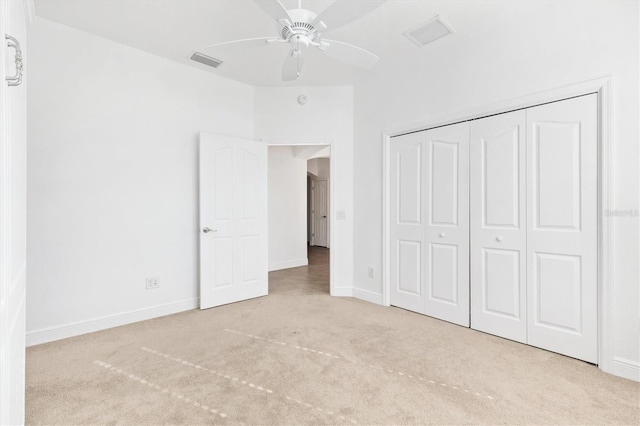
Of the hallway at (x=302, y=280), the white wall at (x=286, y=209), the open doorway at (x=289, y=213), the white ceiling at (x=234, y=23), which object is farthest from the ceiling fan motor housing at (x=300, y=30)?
the white wall at (x=286, y=209)

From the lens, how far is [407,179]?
140 inches

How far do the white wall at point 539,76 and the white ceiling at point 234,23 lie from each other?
0.27 feet

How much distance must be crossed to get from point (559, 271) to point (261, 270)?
10.3ft

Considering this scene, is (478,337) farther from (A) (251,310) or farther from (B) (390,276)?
(A) (251,310)

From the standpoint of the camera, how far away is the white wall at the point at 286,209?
6.16m

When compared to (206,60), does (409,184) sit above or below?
below

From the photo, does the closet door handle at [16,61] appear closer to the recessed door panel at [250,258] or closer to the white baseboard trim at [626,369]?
the recessed door panel at [250,258]

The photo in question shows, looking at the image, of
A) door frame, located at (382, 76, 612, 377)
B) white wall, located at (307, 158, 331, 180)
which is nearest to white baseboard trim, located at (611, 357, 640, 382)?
door frame, located at (382, 76, 612, 377)

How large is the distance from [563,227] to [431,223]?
113 centimetres

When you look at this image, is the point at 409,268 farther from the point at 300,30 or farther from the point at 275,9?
the point at 275,9

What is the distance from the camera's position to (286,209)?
6391 mm

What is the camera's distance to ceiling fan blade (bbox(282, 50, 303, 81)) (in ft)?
6.95

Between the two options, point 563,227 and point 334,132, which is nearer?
point 563,227

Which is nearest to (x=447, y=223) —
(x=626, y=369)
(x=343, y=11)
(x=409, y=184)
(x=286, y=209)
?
(x=409, y=184)
